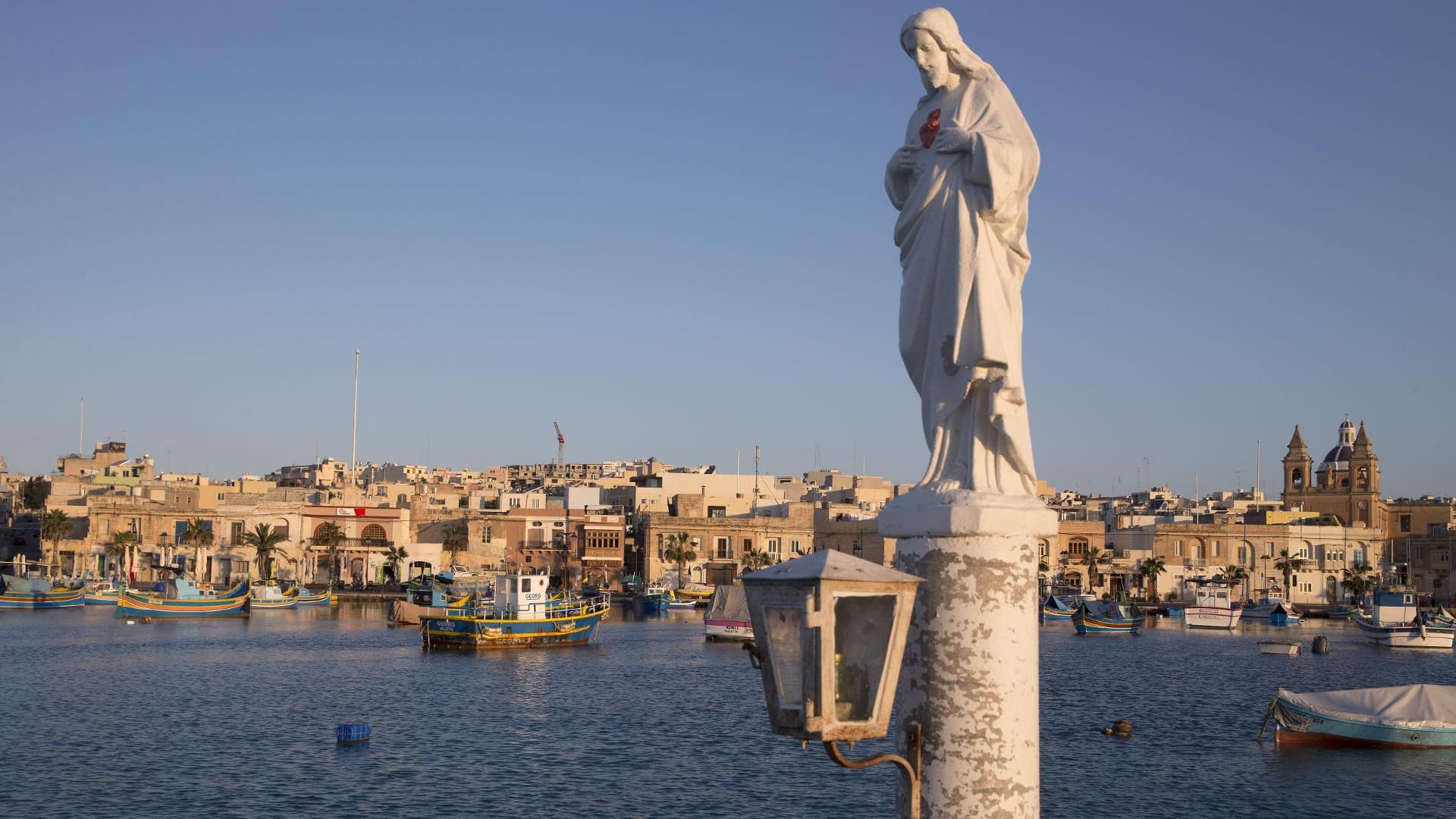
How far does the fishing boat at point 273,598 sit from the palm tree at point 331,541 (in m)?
9.46

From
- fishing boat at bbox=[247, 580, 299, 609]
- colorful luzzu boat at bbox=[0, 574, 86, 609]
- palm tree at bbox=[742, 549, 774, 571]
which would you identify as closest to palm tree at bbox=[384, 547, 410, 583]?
fishing boat at bbox=[247, 580, 299, 609]

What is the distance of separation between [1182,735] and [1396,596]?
44.9 meters

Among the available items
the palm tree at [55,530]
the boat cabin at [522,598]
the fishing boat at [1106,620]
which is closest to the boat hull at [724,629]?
the boat cabin at [522,598]

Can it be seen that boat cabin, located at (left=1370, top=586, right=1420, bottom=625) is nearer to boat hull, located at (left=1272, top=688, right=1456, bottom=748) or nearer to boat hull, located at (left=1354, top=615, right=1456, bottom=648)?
boat hull, located at (left=1354, top=615, right=1456, bottom=648)

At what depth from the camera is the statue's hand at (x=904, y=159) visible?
633 cm

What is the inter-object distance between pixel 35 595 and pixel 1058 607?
59.2 meters

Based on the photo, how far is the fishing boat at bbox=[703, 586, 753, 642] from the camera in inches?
2368

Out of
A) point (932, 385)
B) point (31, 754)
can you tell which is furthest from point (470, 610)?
point (932, 385)

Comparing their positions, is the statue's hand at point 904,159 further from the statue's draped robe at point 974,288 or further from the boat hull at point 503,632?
the boat hull at point 503,632

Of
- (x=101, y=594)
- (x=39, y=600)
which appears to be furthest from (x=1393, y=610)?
(x=39, y=600)

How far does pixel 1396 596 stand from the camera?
234ft

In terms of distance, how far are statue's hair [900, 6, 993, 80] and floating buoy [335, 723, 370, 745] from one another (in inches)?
1043

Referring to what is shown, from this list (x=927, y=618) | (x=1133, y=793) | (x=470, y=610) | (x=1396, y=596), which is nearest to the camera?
(x=927, y=618)

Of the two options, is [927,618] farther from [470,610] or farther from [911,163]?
[470,610]
